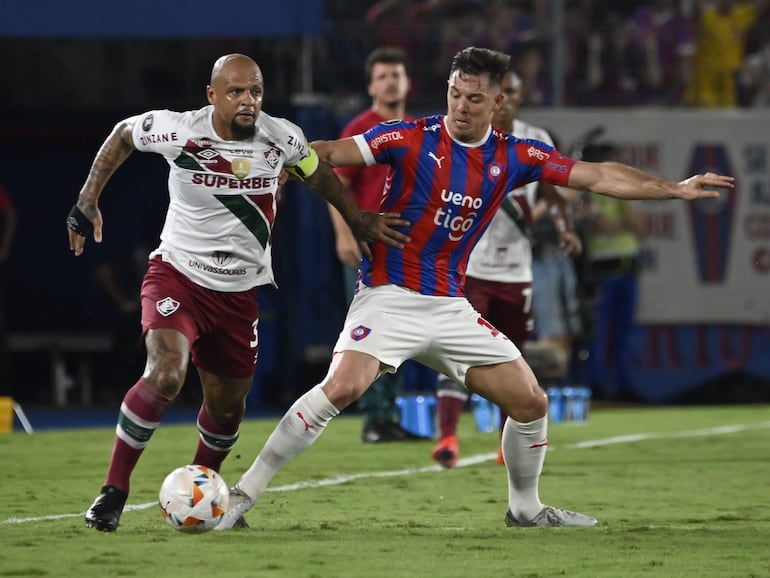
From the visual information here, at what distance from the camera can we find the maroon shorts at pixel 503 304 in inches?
392

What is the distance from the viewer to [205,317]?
7074 millimetres

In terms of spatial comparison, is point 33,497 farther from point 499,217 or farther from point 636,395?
point 636,395

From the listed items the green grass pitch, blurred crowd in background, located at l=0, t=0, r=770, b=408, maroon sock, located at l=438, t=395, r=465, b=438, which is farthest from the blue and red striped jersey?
blurred crowd in background, located at l=0, t=0, r=770, b=408

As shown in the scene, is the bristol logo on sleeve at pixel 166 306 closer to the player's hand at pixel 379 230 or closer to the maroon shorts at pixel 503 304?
the player's hand at pixel 379 230

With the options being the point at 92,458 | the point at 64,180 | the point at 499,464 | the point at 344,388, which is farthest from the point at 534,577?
the point at 64,180

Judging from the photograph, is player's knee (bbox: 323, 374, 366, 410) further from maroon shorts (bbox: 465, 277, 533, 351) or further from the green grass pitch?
maroon shorts (bbox: 465, 277, 533, 351)

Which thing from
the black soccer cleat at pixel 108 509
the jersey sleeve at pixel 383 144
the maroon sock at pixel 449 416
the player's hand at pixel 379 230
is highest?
the jersey sleeve at pixel 383 144

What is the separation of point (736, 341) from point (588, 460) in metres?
6.26

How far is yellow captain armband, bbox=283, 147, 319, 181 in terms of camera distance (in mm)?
7121

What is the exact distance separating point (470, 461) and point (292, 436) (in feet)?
13.1

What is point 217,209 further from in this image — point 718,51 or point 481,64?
point 718,51

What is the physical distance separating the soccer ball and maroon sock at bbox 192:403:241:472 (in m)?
0.83

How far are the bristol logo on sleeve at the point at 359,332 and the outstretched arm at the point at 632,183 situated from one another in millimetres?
1200

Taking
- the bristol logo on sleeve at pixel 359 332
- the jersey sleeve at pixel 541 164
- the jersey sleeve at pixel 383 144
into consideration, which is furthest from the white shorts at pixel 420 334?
the jersey sleeve at pixel 541 164
